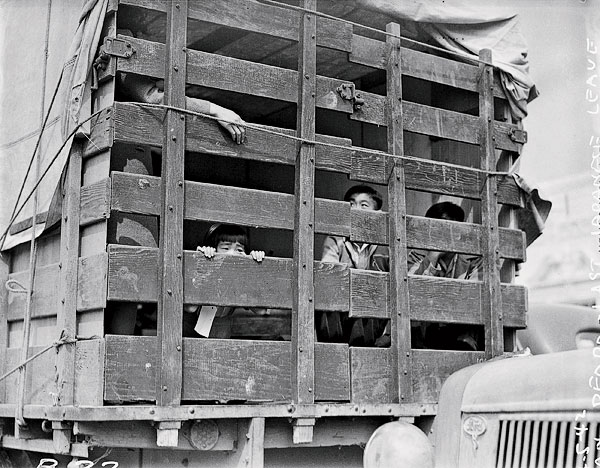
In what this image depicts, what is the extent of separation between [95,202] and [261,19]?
4.73 feet

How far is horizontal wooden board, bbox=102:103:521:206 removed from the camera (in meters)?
4.36

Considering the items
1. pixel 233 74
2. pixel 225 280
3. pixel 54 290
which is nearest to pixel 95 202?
pixel 54 290

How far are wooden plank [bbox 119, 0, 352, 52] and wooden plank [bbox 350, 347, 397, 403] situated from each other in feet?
6.00

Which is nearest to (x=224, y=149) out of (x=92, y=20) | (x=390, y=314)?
(x=92, y=20)

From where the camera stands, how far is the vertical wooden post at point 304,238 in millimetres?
4633

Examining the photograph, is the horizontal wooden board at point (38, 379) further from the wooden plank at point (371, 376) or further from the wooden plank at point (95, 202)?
the wooden plank at point (371, 376)

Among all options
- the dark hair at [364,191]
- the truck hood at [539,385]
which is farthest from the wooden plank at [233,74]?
the truck hood at [539,385]

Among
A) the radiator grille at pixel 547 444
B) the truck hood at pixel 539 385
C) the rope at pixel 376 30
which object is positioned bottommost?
the radiator grille at pixel 547 444

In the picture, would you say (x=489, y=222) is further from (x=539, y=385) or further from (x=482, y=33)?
(x=539, y=385)

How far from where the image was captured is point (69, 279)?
4383 millimetres

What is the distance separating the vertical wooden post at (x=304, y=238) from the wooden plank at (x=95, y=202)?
3.52 feet

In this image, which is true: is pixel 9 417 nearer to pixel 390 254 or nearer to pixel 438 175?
pixel 390 254

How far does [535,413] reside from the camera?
4.22 metres

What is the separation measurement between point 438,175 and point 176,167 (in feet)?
6.31
